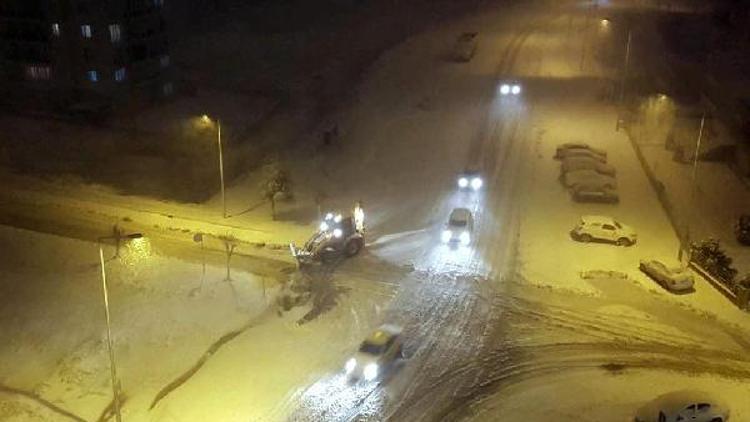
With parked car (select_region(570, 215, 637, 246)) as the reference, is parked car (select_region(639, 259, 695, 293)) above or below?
below

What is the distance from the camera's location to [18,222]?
41062mm

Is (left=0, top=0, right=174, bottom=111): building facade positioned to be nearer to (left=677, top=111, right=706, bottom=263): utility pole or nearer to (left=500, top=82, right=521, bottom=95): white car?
(left=500, top=82, right=521, bottom=95): white car

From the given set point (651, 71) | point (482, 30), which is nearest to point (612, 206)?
point (651, 71)

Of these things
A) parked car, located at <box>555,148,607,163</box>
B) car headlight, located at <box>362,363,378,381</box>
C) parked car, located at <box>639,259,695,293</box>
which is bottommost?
car headlight, located at <box>362,363,378,381</box>

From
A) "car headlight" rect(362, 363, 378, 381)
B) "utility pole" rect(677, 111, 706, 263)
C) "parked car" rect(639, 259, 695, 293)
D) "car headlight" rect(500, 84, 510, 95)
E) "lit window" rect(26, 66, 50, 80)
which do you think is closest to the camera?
"car headlight" rect(362, 363, 378, 381)

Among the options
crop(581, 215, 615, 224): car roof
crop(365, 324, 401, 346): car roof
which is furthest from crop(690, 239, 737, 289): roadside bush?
crop(365, 324, 401, 346): car roof

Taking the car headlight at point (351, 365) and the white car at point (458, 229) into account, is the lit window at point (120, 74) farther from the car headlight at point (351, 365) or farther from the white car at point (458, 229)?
the car headlight at point (351, 365)

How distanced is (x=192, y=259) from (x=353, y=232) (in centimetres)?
749

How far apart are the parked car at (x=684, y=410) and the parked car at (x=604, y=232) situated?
1285 cm

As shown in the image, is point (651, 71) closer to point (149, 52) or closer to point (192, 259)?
point (149, 52)

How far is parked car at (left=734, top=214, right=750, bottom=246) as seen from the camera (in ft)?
129

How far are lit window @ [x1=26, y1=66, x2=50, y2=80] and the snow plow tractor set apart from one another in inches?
1215

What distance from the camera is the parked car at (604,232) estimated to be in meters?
38.9

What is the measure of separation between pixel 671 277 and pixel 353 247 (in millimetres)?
13982
